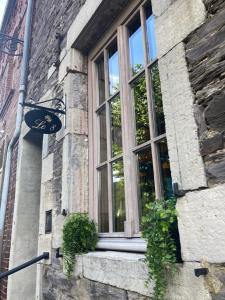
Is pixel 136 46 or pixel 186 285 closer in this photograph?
pixel 186 285

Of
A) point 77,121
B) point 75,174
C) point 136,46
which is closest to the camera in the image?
point 136,46

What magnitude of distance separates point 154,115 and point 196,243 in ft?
3.04

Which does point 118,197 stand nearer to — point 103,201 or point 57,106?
point 103,201

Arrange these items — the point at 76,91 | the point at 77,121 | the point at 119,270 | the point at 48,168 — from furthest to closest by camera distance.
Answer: the point at 48,168 → the point at 76,91 → the point at 77,121 → the point at 119,270

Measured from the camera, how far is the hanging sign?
103 inches

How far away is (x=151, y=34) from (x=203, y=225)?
1489mm

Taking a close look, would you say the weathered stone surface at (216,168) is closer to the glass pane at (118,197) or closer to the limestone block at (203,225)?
the limestone block at (203,225)

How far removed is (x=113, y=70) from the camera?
2490 mm

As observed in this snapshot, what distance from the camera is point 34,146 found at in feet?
13.2

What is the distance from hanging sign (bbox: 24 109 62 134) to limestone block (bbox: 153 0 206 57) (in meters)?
1.33

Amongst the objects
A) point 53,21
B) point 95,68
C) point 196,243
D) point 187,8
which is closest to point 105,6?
point 95,68

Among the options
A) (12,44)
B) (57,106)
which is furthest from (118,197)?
(12,44)

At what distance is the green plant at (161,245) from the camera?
1.26 m

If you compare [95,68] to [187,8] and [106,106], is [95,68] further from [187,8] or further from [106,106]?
[187,8]
